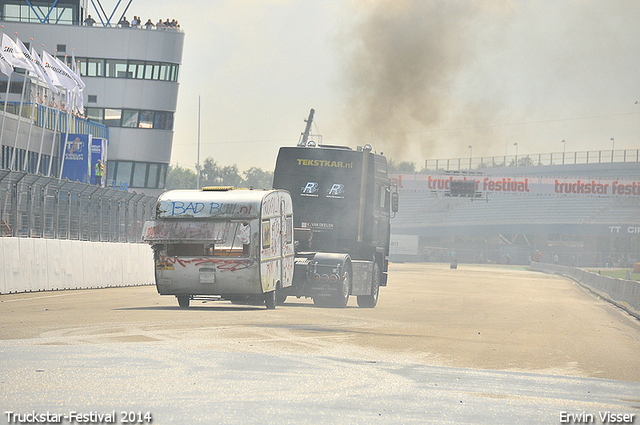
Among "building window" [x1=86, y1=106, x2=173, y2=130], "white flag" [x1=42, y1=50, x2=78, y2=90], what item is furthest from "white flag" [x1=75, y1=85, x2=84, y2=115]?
"building window" [x1=86, y1=106, x2=173, y2=130]

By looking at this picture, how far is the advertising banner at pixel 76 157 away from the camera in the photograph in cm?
5809

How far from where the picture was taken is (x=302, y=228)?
21766 millimetres

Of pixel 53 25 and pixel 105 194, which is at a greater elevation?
pixel 53 25

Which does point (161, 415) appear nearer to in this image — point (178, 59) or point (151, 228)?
point (151, 228)

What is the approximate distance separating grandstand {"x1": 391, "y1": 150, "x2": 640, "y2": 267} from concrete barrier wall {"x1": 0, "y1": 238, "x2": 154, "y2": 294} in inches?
2435

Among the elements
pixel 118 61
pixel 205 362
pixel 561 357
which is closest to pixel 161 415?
pixel 205 362

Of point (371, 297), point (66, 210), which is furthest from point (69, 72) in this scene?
point (371, 297)

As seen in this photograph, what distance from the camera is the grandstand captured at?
91.4m

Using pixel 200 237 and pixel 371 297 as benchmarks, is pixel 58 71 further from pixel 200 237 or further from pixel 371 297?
pixel 200 237

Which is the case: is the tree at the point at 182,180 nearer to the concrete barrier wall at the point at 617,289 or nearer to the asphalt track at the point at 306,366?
the concrete barrier wall at the point at 617,289

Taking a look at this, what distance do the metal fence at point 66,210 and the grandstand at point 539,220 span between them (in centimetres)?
6173

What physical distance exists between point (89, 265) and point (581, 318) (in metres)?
15.4

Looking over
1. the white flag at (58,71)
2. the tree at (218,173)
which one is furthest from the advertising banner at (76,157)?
the tree at (218,173)

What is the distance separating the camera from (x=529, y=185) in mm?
89625
